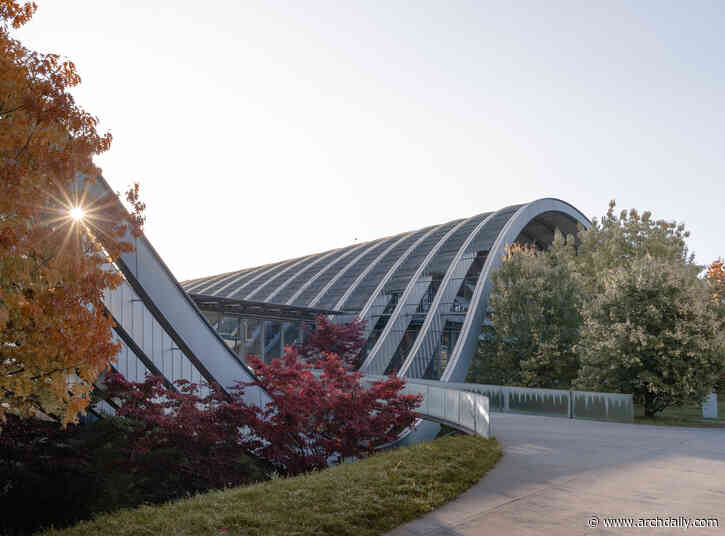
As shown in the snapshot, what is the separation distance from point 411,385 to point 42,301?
13527mm

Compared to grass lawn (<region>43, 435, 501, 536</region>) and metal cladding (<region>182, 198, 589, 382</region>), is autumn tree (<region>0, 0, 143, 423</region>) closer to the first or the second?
grass lawn (<region>43, 435, 501, 536</region>)

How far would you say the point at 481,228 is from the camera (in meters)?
38.3

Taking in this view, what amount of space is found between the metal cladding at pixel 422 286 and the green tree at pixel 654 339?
28.1 ft

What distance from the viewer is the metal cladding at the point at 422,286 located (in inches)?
1192

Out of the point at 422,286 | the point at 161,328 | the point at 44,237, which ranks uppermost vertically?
the point at 422,286

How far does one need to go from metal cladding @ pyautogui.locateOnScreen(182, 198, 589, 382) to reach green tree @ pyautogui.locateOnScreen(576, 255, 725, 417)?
28.1ft

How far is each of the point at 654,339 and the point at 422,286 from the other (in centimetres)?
1583

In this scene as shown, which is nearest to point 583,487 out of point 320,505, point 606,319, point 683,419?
point 320,505

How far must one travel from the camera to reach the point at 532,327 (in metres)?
26.5

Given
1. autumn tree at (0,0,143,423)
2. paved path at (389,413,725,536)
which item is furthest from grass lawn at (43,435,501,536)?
autumn tree at (0,0,143,423)

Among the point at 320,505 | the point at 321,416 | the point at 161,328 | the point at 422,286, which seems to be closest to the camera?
the point at 320,505

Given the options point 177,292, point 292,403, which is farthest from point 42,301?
point 177,292

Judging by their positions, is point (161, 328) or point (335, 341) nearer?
point (161, 328)

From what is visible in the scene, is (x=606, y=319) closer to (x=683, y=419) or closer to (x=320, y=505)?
(x=683, y=419)
